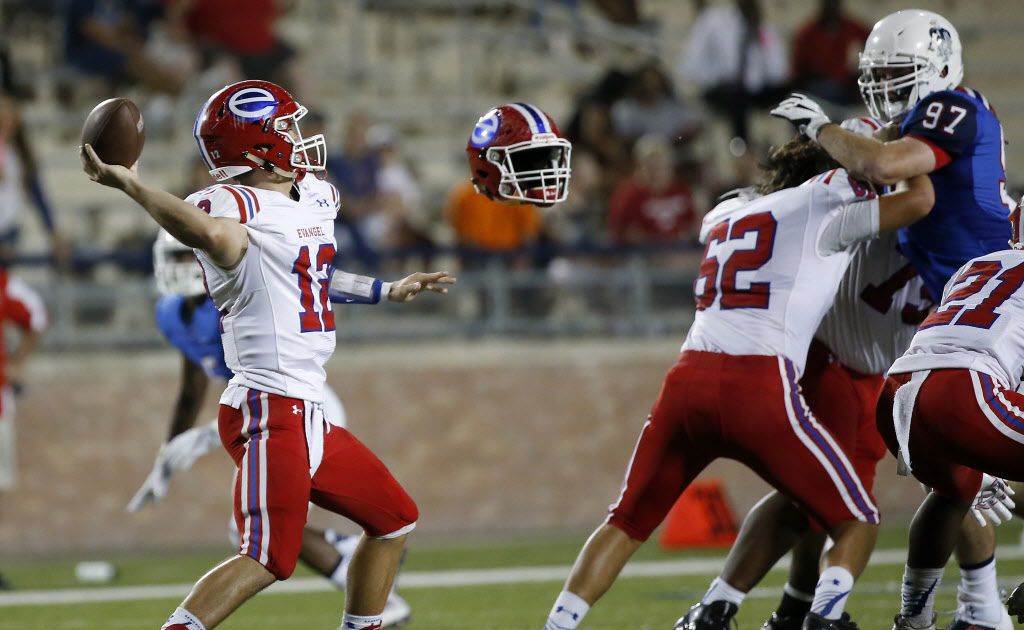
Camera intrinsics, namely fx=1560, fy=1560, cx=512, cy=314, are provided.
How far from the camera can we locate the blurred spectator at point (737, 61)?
10.6m

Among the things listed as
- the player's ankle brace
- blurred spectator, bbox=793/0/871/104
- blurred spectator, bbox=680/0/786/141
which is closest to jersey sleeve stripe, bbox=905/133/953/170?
the player's ankle brace

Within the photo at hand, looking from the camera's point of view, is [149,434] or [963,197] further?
[149,434]

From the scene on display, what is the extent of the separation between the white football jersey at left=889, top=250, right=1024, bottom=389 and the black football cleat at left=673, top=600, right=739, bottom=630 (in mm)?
887

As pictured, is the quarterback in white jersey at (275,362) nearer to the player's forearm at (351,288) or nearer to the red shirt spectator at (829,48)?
the player's forearm at (351,288)

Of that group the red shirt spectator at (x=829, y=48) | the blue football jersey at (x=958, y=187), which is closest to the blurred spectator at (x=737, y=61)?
the red shirt spectator at (x=829, y=48)

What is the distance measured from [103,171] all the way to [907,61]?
2.46 metres

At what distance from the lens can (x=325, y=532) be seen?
5.74 metres

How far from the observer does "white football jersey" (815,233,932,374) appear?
16.5 ft

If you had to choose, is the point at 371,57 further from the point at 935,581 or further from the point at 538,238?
the point at 935,581

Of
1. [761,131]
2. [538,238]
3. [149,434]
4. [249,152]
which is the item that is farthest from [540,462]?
[249,152]

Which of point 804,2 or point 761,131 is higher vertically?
point 804,2

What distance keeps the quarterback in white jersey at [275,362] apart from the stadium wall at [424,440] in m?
5.10

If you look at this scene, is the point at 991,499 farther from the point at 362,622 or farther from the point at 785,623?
the point at 362,622

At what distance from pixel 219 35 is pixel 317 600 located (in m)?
5.65
